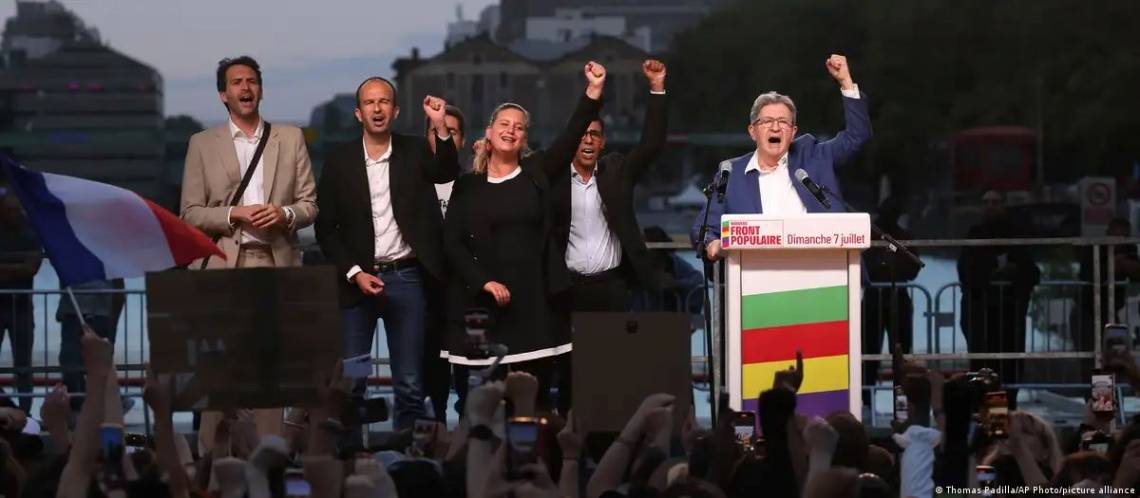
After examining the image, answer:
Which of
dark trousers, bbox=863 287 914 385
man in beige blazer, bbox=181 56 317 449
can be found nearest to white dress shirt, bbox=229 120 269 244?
man in beige blazer, bbox=181 56 317 449

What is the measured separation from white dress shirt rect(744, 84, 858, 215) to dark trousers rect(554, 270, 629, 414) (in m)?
0.76

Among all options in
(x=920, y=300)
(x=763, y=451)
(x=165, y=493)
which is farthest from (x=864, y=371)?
(x=165, y=493)

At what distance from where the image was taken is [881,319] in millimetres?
13242

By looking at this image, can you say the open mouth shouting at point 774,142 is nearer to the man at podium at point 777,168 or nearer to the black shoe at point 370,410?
the man at podium at point 777,168

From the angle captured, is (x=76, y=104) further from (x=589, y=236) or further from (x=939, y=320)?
(x=589, y=236)

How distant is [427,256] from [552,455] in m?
1.78

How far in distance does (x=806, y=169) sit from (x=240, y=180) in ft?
7.33

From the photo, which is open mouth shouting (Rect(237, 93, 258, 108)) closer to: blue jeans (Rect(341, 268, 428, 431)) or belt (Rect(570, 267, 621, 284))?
blue jeans (Rect(341, 268, 428, 431))

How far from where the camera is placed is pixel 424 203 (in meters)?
10.5

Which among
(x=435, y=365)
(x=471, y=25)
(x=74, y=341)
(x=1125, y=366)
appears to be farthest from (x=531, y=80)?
(x=1125, y=366)

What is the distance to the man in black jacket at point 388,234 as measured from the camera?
409 inches

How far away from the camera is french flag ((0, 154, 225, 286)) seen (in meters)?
9.23

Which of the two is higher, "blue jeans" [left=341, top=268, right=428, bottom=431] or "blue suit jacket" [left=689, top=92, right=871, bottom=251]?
"blue suit jacket" [left=689, top=92, right=871, bottom=251]

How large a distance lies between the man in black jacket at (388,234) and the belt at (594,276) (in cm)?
54
